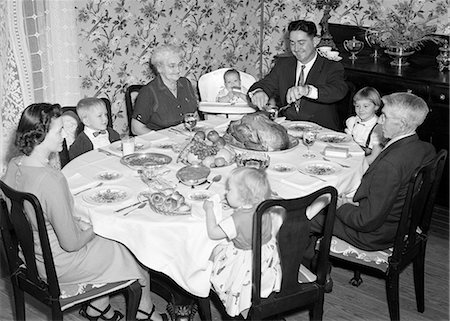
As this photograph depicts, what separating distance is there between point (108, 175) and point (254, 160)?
2.26ft

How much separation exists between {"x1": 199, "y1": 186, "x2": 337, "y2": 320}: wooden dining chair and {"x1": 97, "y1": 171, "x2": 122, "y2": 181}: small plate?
0.84 m

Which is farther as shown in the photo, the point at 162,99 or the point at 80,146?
the point at 162,99

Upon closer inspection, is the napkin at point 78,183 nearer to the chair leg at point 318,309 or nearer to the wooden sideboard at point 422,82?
the chair leg at point 318,309

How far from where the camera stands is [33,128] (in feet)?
8.91

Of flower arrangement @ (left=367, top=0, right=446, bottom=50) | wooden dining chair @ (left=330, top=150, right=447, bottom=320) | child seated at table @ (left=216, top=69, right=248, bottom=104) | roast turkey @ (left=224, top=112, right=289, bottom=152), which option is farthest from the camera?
flower arrangement @ (left=367, top=0, right=446, bottom=50)

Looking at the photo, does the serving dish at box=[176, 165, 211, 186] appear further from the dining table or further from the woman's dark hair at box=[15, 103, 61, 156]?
the woman's dark hair at box=[15, 103, 61, 156]

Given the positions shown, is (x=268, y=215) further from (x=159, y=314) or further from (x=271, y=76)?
(x=271, y=76)

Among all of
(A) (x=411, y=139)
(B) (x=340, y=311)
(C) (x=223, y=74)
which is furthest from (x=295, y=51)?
(B) (x=340, y=311)

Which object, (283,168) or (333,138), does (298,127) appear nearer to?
(333,138)

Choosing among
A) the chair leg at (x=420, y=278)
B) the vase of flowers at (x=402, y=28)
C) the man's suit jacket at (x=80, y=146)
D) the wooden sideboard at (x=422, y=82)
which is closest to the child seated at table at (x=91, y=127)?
the man's suit jacket at (x=80, y=146)

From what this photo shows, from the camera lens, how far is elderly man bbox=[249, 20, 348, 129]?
168 inches

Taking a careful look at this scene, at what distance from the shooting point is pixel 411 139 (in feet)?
10.4

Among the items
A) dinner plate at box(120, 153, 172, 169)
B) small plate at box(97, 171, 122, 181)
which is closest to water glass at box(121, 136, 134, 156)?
dinner plate at box(120, 153, 172, 169)

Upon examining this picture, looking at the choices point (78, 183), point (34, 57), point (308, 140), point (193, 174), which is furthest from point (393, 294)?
point (34, 57)
